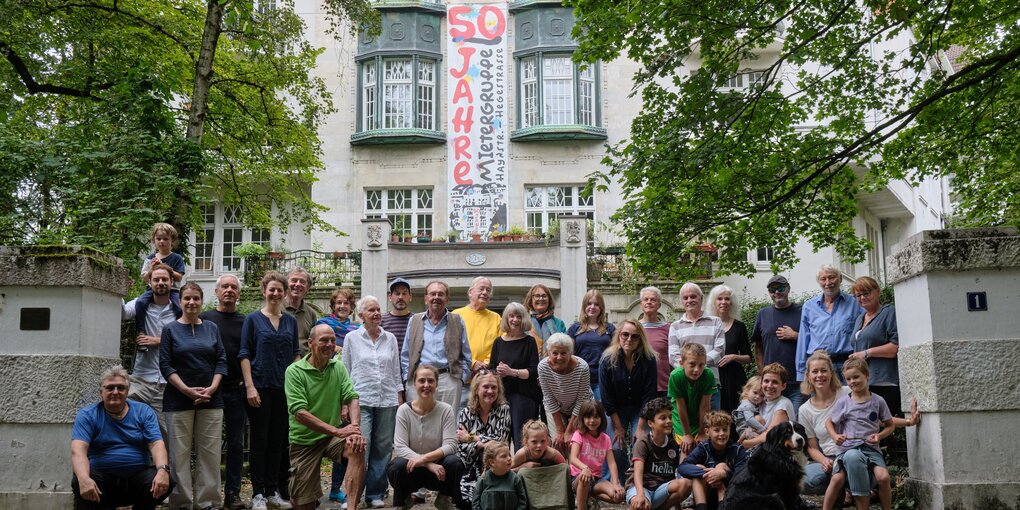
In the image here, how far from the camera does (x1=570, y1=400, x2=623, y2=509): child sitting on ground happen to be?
25.7ft

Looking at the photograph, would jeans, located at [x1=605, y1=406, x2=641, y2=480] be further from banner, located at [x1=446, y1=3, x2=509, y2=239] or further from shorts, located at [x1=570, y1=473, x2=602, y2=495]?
banner, located at [x1=446, y1=3, x2=509, y2=239]

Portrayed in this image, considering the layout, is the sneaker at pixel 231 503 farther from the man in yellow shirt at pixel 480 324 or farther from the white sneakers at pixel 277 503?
the man in yellow shirt at pixel 480 324

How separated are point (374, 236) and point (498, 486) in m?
17.0

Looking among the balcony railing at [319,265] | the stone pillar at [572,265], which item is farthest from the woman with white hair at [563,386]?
the balcony railing at [319,265]

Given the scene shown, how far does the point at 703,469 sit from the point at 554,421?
1521mm

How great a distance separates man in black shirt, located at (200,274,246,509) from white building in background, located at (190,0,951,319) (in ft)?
58.4

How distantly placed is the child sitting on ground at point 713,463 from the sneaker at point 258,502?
11.7 feet

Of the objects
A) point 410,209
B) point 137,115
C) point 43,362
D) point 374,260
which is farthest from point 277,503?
point 410,209

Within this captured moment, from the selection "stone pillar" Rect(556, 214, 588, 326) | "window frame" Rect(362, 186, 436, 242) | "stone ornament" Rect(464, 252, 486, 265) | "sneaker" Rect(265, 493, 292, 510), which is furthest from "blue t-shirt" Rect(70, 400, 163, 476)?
"window frame" Rect(362, 186, 436, 242)

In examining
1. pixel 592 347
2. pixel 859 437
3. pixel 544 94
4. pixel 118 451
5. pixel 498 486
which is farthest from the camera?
pixel 544 94

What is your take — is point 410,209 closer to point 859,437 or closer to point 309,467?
point 309,467

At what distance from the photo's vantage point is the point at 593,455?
8.02 m

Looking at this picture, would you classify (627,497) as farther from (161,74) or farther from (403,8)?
(403,8)

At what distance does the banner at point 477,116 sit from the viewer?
26.6 metres
